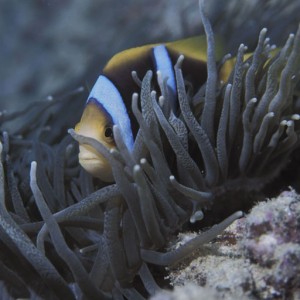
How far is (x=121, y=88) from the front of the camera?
1.34 m

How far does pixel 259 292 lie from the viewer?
0.83m

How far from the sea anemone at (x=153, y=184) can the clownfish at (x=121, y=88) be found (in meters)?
0.10

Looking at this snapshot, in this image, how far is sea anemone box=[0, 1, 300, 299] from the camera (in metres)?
1.02

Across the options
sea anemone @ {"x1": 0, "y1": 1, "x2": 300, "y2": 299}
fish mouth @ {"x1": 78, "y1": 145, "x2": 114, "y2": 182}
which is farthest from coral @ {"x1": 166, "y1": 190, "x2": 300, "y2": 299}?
fish mouth @ {"x1": 78, "y1": 145, "x2": 114, "y2": 182}

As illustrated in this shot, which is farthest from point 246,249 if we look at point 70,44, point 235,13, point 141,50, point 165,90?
point 70,44

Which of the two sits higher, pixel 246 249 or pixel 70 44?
pixel 70 44

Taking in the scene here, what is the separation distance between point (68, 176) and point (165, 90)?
570 mm

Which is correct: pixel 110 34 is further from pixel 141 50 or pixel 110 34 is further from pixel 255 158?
pixel 255 158

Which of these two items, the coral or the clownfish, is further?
the clownfish

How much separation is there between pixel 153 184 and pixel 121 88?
14.4 inches

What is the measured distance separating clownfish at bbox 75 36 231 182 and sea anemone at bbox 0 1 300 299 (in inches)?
3.8

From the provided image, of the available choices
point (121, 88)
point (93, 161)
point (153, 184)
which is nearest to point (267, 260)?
point (153, 184)

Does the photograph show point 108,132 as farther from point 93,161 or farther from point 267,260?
point 267,260

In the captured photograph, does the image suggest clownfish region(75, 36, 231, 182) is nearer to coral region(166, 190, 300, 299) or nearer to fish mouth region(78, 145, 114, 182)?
fish mouth region(78, 145, 114, 182)
